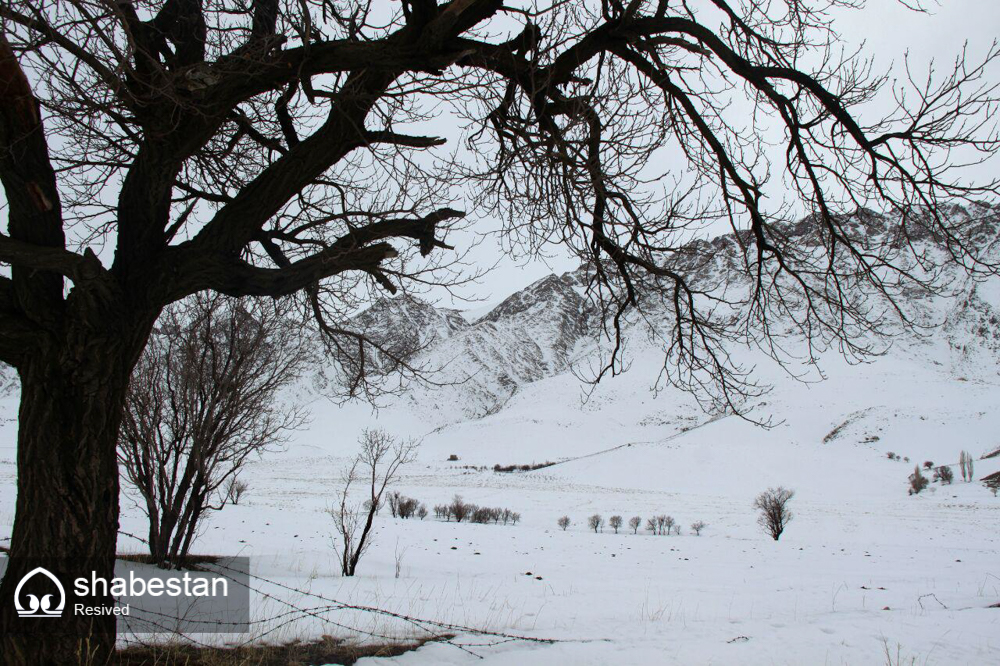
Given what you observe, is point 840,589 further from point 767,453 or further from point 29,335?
point 767,453

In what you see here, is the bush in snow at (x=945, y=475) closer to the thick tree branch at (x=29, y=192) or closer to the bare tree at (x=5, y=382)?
the thick tree branch at (x=29, y=192)

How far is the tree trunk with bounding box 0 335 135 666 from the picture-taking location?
2.68 metres

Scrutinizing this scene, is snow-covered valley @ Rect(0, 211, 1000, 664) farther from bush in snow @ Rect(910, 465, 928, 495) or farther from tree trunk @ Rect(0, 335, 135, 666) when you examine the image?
tree trunk @ Rect(0, 335, 135, 666)

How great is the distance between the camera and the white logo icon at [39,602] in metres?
2.63

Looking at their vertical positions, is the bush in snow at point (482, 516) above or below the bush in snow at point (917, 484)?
below

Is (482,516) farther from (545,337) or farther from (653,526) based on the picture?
(545,337)

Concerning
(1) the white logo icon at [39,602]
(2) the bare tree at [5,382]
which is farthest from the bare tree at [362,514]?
(2) the bare tree at [5,382]

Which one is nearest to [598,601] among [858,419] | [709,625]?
[709,625]

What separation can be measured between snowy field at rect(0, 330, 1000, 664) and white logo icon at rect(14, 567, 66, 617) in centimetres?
198

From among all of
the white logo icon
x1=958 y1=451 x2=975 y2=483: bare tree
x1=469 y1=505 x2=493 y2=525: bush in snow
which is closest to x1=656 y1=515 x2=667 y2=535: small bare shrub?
x1=469 y1=505 x2=493 y2=525: bush in snow

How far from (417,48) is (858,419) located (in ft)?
161

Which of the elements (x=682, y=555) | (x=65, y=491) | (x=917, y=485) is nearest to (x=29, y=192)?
(x=65, y=491)

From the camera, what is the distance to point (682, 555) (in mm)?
12984

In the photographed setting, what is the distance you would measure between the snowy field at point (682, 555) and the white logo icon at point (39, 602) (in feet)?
6.50
